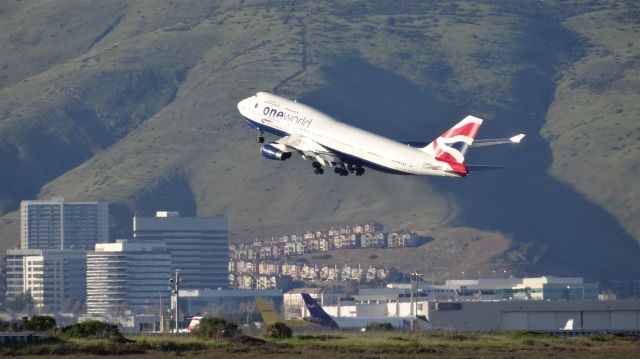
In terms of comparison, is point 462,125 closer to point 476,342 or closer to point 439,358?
point 476,342

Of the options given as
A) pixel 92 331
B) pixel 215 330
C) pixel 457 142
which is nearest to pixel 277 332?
pixel 215 330

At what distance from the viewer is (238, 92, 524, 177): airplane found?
176 m

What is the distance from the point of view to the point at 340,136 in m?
185

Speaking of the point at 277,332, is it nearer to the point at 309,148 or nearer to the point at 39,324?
the point at 309,148

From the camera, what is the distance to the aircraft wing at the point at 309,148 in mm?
186500

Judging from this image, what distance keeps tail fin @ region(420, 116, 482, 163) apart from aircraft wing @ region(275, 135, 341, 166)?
46.3ft

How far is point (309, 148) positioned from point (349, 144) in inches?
195

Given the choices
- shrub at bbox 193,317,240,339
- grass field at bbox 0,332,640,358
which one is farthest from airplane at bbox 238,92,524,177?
shrub at bbox 193,317,240,339

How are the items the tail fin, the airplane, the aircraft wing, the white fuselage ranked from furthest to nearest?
1. the aircraft wing
2. the white fuselage
3. the airplane
4. the tail fin

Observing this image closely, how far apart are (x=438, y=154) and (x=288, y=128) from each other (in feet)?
69.0

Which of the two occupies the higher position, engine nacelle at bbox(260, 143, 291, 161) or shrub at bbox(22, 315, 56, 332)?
engine nacelle at bbox(260, 143, 291, 161)

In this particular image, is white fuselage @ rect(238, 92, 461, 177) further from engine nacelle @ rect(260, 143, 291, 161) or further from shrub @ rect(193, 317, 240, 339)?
shrub @ rect(193, 317, 240, 339)

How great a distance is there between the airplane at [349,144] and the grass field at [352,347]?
16775 millimetres

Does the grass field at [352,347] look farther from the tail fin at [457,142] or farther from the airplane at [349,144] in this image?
the tail fin at [457,142]
